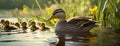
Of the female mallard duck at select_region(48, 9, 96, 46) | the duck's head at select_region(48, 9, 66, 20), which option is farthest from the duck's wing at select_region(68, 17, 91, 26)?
the duck's head at select_region(48, 9, 66, 20)

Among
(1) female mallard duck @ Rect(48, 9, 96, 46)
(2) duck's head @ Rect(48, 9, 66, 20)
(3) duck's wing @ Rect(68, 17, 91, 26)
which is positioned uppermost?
(2) duck's head @ Rect(48, 9, 66, 20)

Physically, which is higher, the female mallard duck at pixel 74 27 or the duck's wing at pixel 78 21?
Answer: the duck's wing at pixel 78 21

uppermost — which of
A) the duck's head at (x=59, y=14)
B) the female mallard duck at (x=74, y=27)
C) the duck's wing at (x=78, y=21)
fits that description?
the duck's head at (x=59, y=14)

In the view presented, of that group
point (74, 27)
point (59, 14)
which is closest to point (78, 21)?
point (74, 27)

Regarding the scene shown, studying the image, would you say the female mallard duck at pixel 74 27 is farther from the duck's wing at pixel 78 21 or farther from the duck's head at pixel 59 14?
the duck's head at pixel 59 14

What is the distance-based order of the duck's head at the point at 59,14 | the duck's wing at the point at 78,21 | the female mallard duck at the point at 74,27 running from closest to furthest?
the female mallard duck at the point at 74,27 < the duck's wing at the point at 78,21 < the duck's head at the point at 59,14

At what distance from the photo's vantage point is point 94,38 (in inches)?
353

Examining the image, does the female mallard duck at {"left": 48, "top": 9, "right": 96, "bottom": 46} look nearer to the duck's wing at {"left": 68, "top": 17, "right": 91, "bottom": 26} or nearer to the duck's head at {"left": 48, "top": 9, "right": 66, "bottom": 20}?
the duck's wing at {"left": 68, "top": 17, "right": 91, "bottom": 26}

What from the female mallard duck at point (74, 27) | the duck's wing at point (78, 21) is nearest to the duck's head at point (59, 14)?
the female mallard duck at point (74, 27)

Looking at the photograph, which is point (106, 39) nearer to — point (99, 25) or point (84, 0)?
point (99, 25)

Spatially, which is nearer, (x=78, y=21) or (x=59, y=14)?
(x=78, y=21)

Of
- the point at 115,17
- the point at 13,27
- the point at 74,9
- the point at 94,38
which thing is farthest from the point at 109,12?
the point at 13,27

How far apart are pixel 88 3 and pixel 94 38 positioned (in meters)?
3.32

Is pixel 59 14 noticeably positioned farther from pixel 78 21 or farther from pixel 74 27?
pixel 74 27
